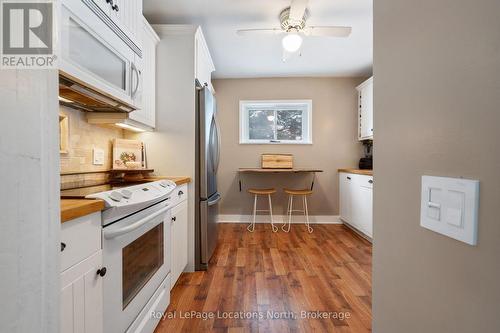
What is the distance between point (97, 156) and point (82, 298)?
1.30m

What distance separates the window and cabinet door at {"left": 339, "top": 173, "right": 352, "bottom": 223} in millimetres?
927

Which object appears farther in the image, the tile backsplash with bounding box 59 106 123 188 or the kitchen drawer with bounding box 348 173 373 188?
the kitchen drawer with bounding box 348 173 373 188

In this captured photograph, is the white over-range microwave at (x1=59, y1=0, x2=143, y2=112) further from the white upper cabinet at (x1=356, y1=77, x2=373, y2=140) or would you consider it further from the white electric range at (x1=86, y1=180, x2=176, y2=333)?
the white upper cabinet at (x1=356, y1=77, x2=373, y2=140)

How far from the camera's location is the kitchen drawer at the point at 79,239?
0.78m

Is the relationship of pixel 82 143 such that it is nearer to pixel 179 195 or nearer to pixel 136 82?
pixel 136 82

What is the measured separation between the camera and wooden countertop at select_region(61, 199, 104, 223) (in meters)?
0.77

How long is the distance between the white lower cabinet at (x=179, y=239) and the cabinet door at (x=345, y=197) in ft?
8.22

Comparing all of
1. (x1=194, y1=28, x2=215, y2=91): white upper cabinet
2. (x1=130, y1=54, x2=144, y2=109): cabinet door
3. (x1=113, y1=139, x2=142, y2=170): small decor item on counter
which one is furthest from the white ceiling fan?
(x1=113, y1=139, x2=142, y2=170): small decor item on counter

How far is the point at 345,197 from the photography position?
3691mm

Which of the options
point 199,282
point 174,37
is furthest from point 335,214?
point 174,37

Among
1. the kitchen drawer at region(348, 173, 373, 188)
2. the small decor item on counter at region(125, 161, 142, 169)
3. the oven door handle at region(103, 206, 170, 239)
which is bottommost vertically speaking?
the oven door handle at region(103, 206, 170, 239)

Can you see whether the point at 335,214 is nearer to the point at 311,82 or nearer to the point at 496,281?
the point at 311,82

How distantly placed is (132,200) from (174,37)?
5.97ft

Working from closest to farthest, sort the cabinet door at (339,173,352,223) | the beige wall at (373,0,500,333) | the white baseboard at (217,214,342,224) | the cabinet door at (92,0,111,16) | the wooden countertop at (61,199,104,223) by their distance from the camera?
1. the beige wall at (373,0,500,333)
2. the wooden countertop at (61,199,104,223)
3. the cabinet door at (92,0,111,16)
4. the cabinet door at (339,173,352,223)
5. the white baseboard at (217,214,342,224)
